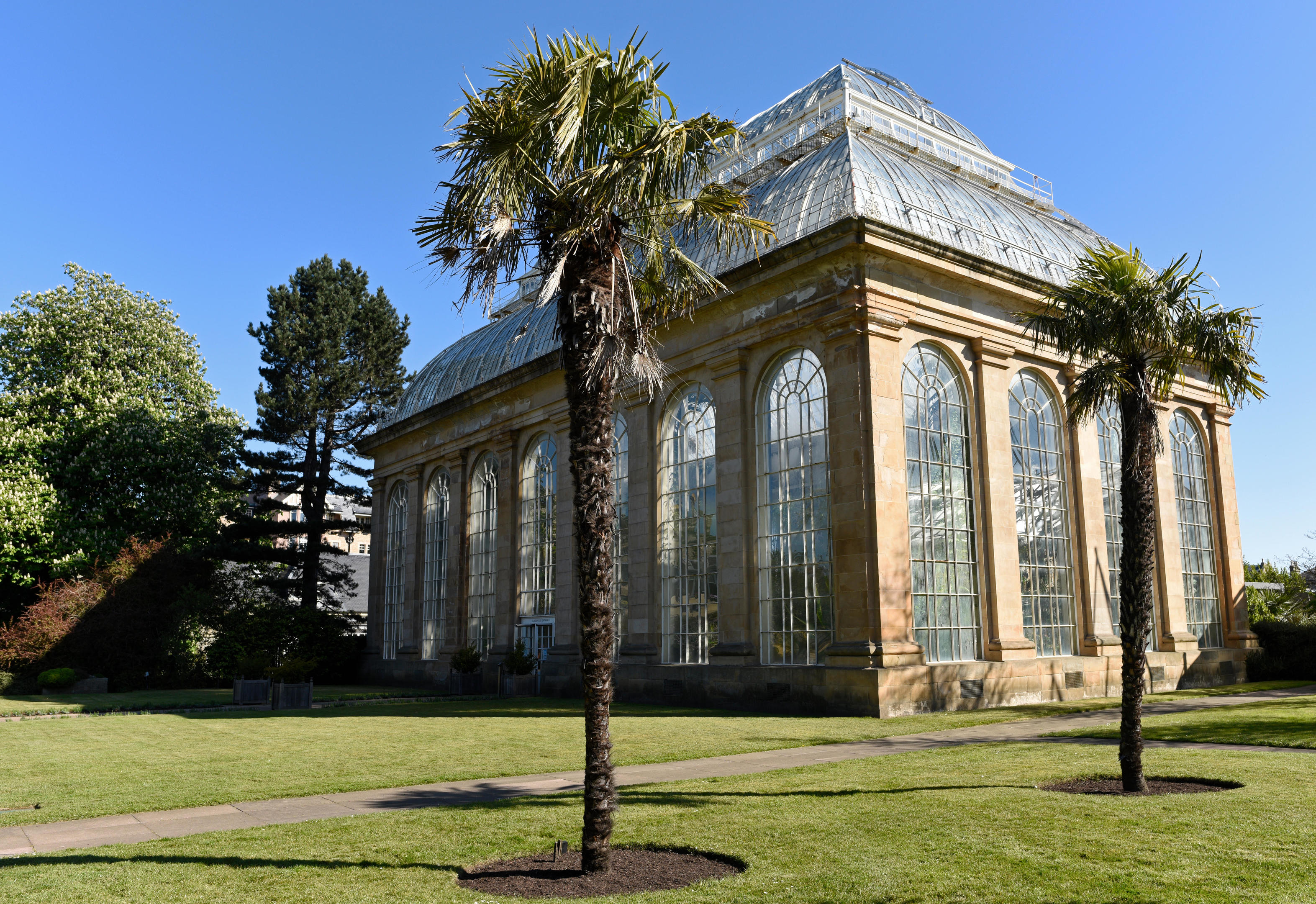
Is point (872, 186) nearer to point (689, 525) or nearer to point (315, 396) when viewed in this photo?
point (689, 525)

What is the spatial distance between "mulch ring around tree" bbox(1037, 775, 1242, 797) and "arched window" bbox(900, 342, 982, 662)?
36.4ft

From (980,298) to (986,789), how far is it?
677 inches

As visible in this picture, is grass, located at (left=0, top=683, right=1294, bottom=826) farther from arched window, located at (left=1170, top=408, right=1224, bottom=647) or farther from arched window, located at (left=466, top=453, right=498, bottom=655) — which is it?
arched window, located at (left=466, top=453, right=498, bottom=655)

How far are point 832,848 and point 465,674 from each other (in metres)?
26.7

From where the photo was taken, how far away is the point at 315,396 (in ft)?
157

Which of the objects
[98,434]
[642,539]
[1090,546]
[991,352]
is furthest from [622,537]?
[98,434]

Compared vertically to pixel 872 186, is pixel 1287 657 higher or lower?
lower

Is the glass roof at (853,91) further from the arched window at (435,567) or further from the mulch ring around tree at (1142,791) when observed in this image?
the mulch ring around tree at (1142,791)

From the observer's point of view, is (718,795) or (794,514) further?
(794,514)

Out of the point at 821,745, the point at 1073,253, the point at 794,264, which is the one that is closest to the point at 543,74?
the point at 821,745

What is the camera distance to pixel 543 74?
9.18 meters

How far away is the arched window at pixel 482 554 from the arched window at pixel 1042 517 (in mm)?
19213

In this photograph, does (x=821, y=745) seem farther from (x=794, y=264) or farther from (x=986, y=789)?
(x=794, y=264)

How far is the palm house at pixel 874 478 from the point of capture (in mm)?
22266
